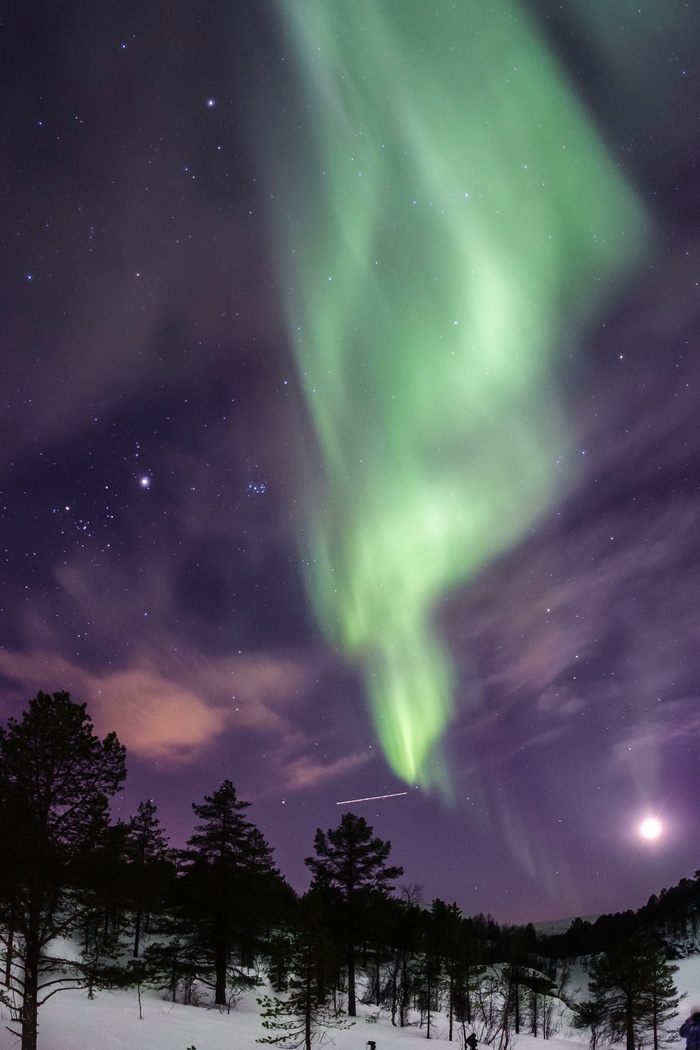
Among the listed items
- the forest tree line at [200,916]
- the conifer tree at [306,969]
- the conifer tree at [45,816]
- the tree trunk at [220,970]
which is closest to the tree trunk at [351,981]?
the forest tree line at [200,916]

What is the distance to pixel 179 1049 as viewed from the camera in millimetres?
23422

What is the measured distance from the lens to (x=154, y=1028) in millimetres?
26328

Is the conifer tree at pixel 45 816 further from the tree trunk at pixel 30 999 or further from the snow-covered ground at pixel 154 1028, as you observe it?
the snow-covered ground at pixel 154 1028

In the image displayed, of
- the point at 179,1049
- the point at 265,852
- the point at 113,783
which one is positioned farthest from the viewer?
the point at 265,852

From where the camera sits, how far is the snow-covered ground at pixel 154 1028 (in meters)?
22.7

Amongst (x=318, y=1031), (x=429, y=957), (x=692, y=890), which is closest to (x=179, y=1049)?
(x=318, y=1031)

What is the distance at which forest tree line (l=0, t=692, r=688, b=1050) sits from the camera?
1817 cm

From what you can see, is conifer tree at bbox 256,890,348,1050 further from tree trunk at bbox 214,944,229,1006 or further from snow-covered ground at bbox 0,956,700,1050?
tree trunk at bbox 214,944,229,1006

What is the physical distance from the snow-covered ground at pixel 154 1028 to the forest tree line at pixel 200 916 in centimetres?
98

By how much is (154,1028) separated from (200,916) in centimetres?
890

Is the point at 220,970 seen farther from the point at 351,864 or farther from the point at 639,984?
the point at 639,984

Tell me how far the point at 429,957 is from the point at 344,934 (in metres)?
16.2

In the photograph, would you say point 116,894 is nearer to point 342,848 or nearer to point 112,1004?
point 112,1004

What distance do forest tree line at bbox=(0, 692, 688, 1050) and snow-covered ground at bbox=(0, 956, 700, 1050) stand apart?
3.21ft
